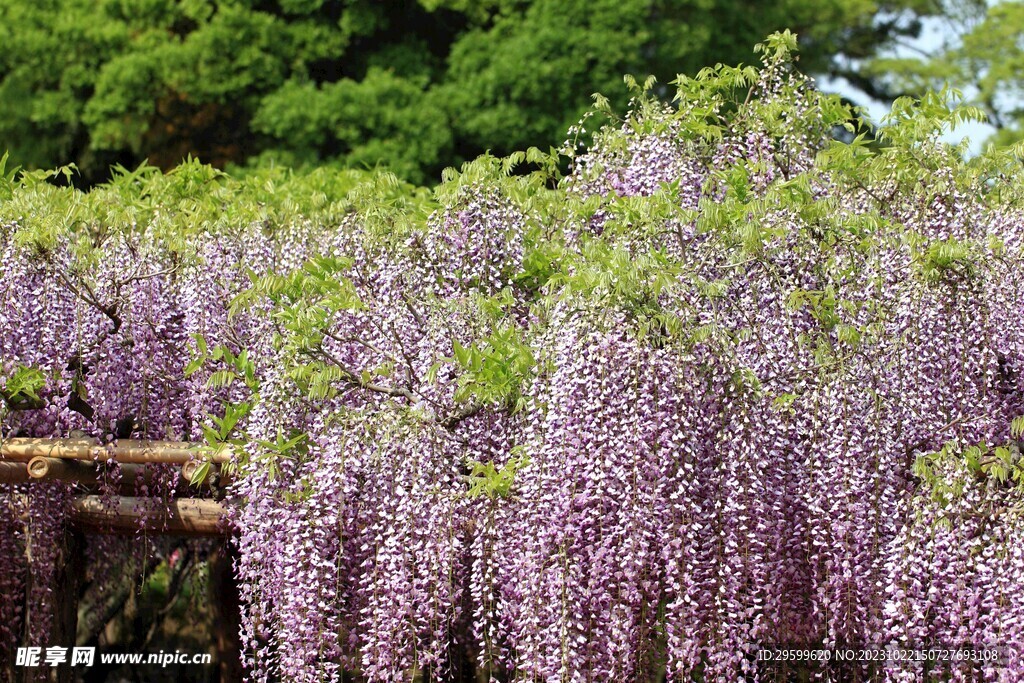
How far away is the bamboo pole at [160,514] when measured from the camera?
7898mm

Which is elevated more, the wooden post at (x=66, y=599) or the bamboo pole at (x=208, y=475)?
the bamboo pole at (x=208, y=475)

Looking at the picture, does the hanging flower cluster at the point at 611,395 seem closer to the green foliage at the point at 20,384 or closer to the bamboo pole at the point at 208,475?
the green foliage at the point at 20,384

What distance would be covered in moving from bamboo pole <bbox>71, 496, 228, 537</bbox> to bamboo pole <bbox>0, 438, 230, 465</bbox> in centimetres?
39

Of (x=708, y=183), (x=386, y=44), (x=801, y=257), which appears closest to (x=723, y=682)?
(x=801, y=257)

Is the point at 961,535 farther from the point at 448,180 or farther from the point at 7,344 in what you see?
the point at 7,344

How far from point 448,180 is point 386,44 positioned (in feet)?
32.2

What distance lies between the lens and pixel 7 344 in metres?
7.46

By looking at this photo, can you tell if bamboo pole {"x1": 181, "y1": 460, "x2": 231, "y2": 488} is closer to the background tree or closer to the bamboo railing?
the bamboo railing

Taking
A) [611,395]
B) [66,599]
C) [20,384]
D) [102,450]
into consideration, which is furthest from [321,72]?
[611,395]

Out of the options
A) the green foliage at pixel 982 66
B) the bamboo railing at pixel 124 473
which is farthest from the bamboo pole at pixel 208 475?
the green foliage at pixel 982 66

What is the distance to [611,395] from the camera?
5.94 metres

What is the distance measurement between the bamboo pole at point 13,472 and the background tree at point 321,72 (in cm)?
791

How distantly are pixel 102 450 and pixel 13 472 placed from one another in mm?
500

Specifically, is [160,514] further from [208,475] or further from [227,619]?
[227,619]
